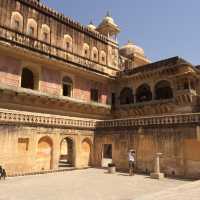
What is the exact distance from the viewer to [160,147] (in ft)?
42.0

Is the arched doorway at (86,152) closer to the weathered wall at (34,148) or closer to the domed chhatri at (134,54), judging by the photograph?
the weathered wall at (34,148)

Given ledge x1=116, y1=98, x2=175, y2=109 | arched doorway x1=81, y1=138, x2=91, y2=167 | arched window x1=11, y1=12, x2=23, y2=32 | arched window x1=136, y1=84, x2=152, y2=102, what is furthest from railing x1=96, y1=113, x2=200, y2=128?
arched window x1=11, y1=12, x2=23, y2=32

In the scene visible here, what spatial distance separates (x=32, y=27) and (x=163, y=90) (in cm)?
1040

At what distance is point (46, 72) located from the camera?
16141 millimetres

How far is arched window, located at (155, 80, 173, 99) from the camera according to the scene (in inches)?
705

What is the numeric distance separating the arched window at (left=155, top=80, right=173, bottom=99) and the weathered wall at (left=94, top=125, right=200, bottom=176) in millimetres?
5365

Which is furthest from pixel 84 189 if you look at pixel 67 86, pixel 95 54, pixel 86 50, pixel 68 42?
pixel 95 54

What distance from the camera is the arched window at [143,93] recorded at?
19.2 metres

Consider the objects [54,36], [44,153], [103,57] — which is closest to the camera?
[44,153]

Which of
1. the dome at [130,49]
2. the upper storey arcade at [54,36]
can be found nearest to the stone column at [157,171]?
the upper storey arcade at [54,36]

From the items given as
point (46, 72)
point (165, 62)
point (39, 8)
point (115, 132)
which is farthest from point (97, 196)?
point (39, 8)

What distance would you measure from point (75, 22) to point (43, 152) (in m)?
10.8

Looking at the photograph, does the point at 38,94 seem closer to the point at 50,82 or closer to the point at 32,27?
the point at 50,82

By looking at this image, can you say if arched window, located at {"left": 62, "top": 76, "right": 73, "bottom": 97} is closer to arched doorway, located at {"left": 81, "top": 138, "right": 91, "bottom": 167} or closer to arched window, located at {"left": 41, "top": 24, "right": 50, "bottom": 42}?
arched window, located at {"left": 41, "top": 24, "right": 50, "bottom": 42}
